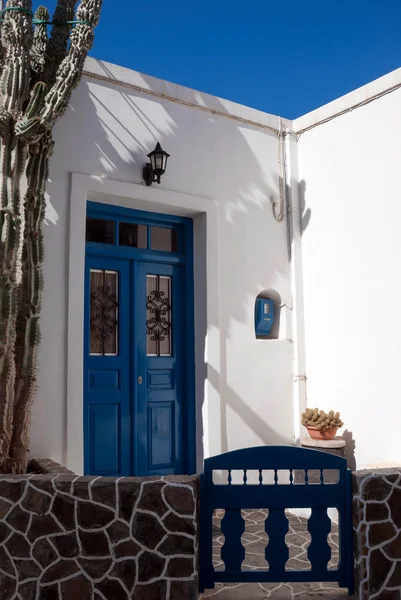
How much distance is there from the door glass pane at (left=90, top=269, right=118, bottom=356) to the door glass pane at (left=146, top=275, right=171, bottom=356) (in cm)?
37

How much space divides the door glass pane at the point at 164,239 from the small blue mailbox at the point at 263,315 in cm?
112

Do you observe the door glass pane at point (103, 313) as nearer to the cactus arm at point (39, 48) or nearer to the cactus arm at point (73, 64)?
the cactus arm at point (73, 64)

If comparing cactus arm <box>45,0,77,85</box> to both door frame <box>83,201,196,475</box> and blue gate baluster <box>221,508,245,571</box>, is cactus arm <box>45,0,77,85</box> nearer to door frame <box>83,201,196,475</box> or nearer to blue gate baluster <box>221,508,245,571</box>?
door frame <box>83,201,196,475</box>

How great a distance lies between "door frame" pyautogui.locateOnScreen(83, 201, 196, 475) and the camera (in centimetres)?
565

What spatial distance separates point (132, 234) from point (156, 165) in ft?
2.52

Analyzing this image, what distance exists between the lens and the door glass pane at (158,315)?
19.3 feet

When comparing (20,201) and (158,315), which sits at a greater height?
(20,201)

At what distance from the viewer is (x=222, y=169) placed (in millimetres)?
6227

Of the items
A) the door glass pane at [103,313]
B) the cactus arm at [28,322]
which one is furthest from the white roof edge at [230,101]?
the door glass pane at [103,313]

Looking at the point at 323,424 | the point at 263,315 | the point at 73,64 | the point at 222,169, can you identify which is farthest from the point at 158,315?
the point at 73,64

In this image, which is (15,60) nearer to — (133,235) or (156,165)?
(156,165)

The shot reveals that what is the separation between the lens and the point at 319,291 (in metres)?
6.47

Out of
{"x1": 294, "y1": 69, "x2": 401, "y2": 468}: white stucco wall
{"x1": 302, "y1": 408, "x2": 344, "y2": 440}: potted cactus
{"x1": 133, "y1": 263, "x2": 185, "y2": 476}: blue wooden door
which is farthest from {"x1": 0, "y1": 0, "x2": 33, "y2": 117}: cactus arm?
{"x1": 302, "y1": 408, "x2": 344, "y2": 440}: potted cactus

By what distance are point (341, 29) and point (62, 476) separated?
6243 mm
